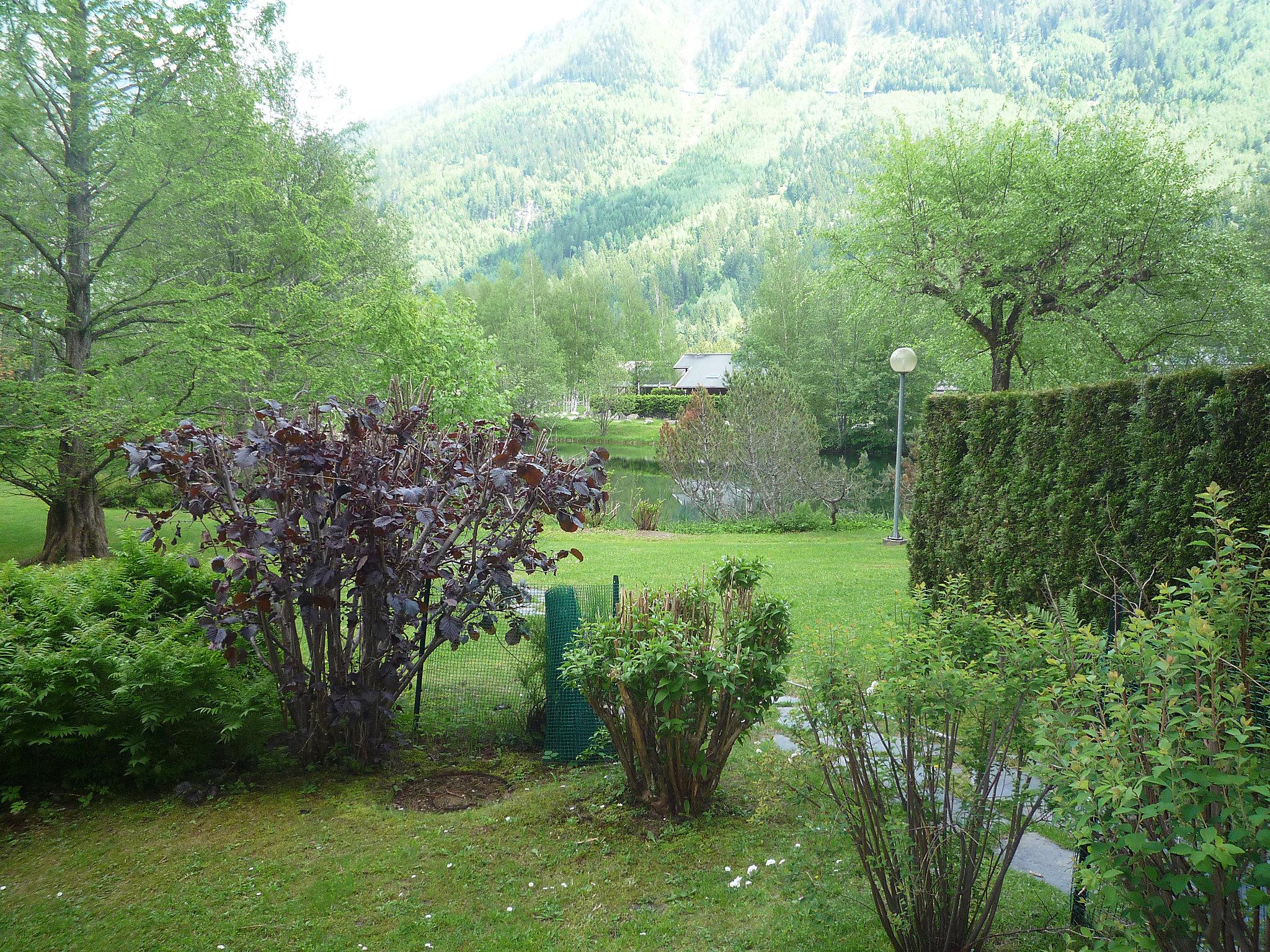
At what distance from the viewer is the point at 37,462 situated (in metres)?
10.3

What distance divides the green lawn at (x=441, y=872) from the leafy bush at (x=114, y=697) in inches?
9.4

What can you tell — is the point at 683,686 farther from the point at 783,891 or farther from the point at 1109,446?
the point at 1109,446

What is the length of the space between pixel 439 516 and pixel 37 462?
31.1ft

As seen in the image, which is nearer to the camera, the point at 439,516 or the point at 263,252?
the point at 439,516

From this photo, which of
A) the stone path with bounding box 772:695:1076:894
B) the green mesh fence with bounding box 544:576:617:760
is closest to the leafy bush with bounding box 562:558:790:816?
the stone path with bounding box 772:695:1076:894

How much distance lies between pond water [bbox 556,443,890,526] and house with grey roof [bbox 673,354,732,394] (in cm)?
1878

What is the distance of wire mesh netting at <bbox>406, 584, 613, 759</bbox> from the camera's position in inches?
179

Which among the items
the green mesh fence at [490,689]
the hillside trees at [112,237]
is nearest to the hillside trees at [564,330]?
the hillside trees at [112,237]

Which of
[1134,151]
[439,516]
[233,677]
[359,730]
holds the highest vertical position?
[1134,151]

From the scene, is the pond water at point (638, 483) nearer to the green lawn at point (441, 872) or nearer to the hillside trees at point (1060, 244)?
the green lawn at point (441, 872)

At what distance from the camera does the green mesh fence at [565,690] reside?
4520mm

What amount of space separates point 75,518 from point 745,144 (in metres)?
185

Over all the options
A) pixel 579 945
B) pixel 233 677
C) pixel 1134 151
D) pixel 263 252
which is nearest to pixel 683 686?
pixel 579 945

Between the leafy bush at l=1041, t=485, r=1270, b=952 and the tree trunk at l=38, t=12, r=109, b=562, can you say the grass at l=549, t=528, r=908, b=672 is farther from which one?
the tree trunk at l=38, t=12, r=109, b=562
